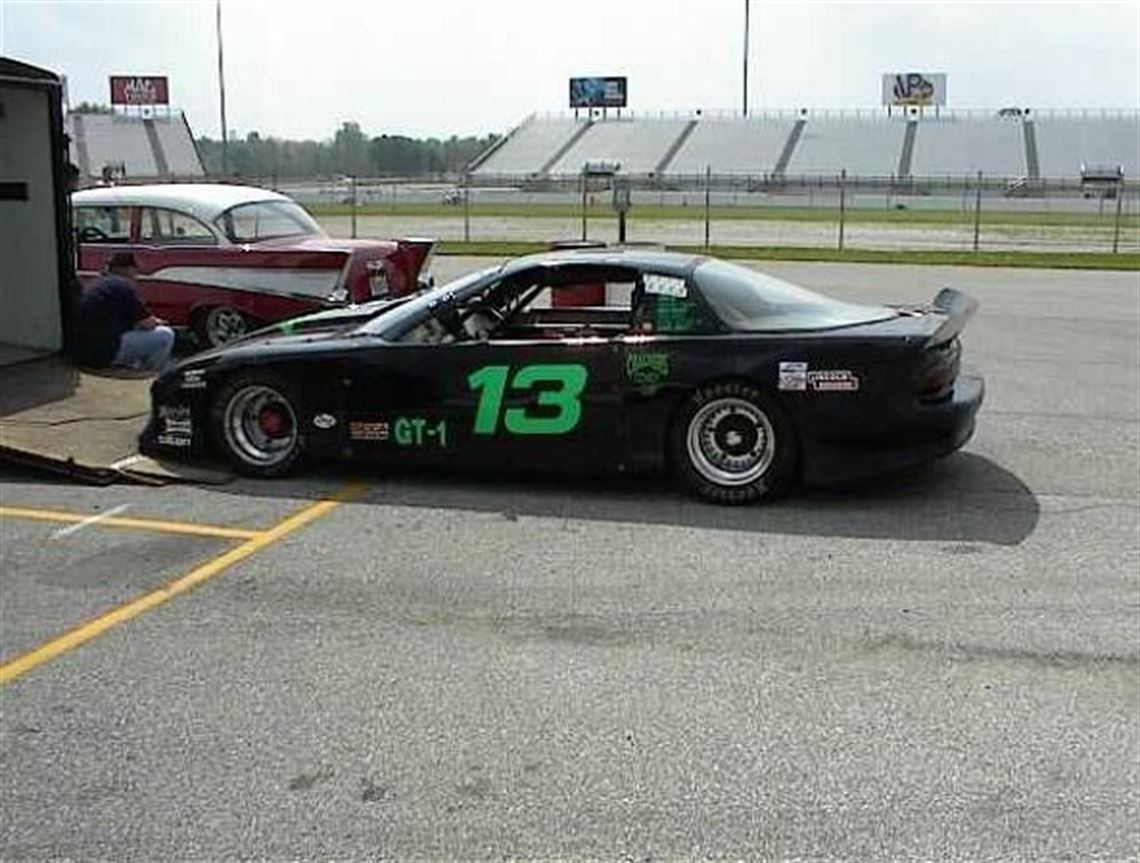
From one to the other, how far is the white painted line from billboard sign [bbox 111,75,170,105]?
9657 cm

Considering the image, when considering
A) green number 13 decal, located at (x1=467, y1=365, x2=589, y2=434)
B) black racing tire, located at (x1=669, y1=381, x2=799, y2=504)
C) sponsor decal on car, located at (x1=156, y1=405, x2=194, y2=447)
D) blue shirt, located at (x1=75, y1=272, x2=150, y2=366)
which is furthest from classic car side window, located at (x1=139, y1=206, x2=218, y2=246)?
black racing tire, located at (x1=669, y1=381, x2=799, y2=504)

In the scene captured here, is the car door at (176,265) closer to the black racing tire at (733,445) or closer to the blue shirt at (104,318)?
the blue shirt at (104,318)

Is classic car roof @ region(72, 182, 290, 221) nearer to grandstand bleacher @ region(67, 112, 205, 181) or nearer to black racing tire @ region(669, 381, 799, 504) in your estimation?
black racing tire @ region(669, 381, 799, 504)

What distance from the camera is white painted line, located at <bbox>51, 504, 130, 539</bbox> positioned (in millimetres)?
6351

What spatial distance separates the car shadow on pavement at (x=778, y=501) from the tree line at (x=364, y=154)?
95889mm

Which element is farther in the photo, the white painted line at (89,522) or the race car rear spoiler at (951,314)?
the race car rear spoiler at (951,314)

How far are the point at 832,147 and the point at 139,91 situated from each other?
174ft

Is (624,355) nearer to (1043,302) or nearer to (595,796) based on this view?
(595,796)

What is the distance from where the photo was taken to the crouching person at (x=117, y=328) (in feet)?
32.6

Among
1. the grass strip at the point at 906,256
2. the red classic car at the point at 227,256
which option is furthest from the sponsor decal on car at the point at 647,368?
the grass strip at the point at 906,256

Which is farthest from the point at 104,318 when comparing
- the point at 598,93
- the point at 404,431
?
the point at 598,93

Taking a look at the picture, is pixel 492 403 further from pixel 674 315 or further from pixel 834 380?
pixel 834 380

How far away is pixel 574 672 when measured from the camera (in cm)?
448

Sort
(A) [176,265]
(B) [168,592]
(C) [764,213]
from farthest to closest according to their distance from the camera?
(C) [764,213], (A) [176,265], (B) [168,592]
